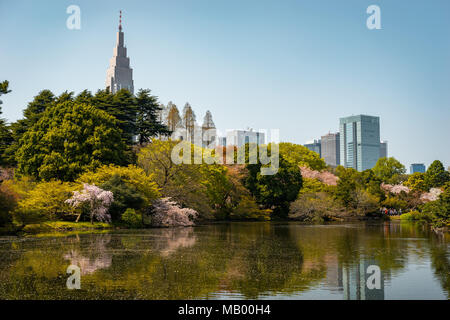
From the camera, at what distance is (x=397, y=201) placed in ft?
174

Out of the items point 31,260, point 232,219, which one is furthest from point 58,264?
→ point 232,219

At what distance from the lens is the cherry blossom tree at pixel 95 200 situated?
2670cm

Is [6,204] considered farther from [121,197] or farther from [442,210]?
[442,210]

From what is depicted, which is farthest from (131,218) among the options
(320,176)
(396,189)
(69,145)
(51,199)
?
(396,189)

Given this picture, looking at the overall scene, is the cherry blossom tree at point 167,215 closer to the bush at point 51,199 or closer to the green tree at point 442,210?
the bush at point 51,199

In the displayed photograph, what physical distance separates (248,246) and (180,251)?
3298mm

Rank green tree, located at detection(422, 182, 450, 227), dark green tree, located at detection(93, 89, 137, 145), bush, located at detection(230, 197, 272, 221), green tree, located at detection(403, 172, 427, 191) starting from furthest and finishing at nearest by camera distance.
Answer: green tree, located at detection(403, 172, 427, 191), bush, located at detection(230, 197, 272, 221), dark green tree, located at detection(93, 89, 137, 145), green tree, located at detection(422, 182, 450, 227)

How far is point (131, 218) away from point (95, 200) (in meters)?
2.63

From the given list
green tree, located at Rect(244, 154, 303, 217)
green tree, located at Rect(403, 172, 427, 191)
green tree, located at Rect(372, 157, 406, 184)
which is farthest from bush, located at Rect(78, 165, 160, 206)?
green tree, located at Rect(372, 157, 406, 184)

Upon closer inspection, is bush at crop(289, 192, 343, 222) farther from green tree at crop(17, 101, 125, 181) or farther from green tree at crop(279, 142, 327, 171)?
green tree at crop(17, 101, 125, 181)

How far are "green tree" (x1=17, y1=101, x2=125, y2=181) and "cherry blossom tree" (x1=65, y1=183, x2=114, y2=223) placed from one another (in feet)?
16.5

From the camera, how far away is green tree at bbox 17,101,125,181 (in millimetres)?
32031

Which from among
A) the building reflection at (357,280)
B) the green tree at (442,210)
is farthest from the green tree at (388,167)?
the building reflection at (357,280)

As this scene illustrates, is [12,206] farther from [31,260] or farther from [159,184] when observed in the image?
[159,184]
